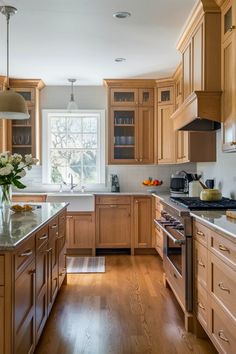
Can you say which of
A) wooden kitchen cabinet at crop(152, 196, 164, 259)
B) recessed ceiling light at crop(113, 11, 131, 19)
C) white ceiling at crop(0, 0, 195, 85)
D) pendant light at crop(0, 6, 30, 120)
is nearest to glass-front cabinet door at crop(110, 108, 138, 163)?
white ceiling at crop(0, 0, 195, 85)

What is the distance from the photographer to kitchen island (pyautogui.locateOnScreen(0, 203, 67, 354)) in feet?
5.90

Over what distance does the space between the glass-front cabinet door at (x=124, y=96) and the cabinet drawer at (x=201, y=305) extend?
3660 mm

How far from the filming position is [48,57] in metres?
4.61

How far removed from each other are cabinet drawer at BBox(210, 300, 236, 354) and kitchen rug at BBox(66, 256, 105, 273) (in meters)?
2.46

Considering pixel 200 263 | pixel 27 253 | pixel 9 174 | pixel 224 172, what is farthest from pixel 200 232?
pixel 9 174

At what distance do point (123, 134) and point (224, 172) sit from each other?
2285 millimetres

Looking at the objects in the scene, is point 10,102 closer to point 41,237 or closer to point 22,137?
point 41,237

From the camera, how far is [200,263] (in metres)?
2.65

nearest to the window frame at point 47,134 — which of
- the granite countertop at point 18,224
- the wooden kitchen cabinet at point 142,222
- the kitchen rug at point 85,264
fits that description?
the wooden kitchen cabinet at point 142,222

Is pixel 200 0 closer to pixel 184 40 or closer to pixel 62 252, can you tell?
pixel 184 40

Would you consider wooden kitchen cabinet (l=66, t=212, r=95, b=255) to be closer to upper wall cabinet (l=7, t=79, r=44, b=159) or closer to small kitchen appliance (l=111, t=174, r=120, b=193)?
small kitchen appliance (l=111, t=174, r=120, b=193)

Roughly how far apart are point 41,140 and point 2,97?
9.66 ft

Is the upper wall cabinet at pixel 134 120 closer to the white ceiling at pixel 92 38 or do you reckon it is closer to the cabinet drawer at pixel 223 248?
the white ceiling at pixel 92 38

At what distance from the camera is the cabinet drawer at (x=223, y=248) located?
6.29 ft
